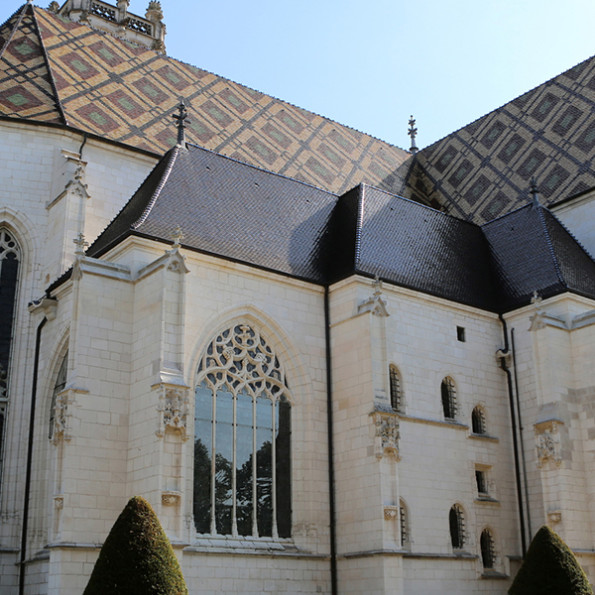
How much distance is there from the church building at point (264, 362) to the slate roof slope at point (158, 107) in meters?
0.10

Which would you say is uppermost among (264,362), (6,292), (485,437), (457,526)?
(6,292)

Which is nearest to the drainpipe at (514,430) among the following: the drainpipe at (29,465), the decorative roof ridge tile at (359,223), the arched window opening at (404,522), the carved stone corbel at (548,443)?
the carved stone corbel at (548,443)

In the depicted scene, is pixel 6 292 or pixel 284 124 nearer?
pixel 6 292

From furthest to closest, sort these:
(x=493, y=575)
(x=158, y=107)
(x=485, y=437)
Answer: (x=158, y=107)
(x=485, y=437)
(x=493, y=575)

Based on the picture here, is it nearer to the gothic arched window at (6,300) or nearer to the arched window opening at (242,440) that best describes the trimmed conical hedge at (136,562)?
the arched window opening at (242,440)

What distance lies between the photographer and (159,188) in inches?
610

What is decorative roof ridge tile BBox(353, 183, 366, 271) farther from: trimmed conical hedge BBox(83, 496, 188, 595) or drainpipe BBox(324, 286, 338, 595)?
trimmed conical hedge BBox(83, 496, 188, 595)

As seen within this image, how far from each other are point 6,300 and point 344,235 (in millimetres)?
6627

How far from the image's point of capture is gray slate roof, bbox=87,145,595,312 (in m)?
15.4

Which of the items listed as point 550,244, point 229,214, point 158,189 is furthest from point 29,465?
point 550,244

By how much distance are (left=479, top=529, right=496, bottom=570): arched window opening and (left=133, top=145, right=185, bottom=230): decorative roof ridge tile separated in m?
8.38

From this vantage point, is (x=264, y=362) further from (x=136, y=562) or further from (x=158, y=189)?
(x=136, y=562)

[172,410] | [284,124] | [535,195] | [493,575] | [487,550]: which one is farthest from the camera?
[284,124]

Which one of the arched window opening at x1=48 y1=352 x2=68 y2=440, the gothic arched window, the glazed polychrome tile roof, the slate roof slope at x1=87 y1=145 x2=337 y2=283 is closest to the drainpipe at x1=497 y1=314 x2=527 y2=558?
the slate roof slope at x1=87 y1=145 x2=337 y2=283
